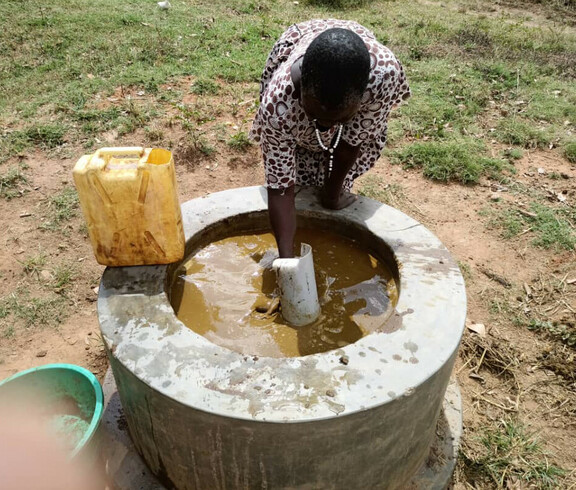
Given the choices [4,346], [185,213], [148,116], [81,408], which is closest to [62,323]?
[4,346]

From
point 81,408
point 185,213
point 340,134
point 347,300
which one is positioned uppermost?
point 340,134

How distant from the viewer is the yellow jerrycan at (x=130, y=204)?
A: 172cm

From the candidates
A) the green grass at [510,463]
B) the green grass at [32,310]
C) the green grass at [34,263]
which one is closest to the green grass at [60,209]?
the green grass at [34,263]

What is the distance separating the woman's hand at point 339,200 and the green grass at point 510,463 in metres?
1.23

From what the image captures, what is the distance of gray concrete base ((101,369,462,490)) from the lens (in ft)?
6.45

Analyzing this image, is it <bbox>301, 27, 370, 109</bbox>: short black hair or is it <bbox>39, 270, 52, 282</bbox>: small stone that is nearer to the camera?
<bbox>301, 27, 370, 109</bbox>: short black hair

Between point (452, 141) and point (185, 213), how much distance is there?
283 cm

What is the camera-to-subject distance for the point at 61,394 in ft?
6.81

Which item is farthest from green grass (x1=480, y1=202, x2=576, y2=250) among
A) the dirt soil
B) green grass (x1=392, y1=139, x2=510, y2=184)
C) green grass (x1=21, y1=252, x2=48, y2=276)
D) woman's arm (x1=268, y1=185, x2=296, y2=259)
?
green grass (x1=21, y1=252, x2=48, y2=276)

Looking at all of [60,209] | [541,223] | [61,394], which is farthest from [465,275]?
[60,209]

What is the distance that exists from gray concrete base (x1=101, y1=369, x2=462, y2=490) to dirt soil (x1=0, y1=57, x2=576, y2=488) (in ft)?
0.38

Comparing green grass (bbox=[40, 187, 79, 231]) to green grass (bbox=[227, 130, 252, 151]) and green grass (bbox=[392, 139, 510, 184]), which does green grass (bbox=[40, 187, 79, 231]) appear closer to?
green grass (bbox=[227, 130, 252, 151])

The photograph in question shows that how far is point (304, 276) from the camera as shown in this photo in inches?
72.9

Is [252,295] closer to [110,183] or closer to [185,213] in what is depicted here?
[185,213]
